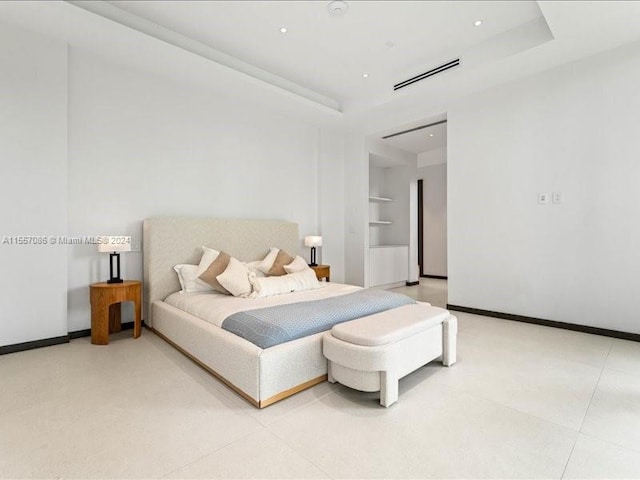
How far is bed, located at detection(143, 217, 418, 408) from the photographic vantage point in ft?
6.59

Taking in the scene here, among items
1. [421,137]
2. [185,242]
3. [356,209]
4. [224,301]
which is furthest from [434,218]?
[224,301]

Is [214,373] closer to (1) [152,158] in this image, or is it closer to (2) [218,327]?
(2) [218,327]

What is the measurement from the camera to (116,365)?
2576 millimetres

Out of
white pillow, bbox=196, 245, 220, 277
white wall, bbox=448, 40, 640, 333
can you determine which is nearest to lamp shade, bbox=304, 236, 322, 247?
white pillow, bbox=196, 245, 220, 277

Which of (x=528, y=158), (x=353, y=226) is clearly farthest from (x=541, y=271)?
(x=353, y=226)

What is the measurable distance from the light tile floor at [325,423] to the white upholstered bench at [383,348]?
0.14 metres

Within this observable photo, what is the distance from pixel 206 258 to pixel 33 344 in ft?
5.54

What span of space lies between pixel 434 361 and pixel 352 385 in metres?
0.96

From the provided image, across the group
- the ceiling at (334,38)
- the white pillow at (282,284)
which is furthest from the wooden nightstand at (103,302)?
the ceiling at (334,38)

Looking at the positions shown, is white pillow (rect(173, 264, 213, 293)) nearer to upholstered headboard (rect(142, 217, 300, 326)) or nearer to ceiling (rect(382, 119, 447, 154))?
upholstered headboard (rect(142, 217, 300, 326))

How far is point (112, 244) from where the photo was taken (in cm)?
312

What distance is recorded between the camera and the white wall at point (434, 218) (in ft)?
25.8

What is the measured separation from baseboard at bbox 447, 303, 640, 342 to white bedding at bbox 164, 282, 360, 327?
6.00ft

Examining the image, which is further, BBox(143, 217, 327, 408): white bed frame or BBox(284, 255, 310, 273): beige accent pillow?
BBox(284, 255, 310, 273): beige accent pillow
